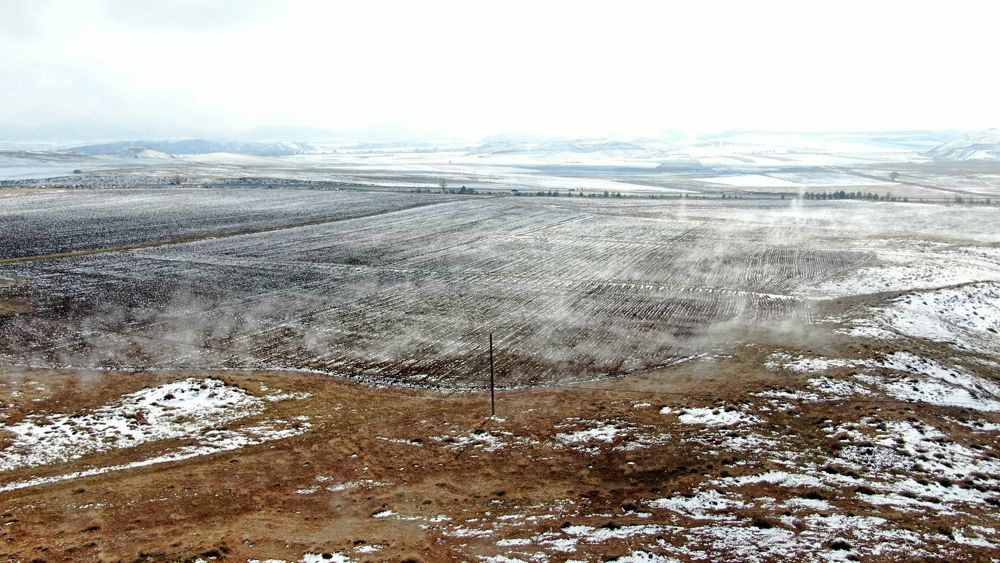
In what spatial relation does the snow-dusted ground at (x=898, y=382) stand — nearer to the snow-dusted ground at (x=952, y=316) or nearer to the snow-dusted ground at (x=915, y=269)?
the snow-dusted ground at (x=952, y=316)

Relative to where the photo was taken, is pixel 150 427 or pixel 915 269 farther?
pixel 915 269

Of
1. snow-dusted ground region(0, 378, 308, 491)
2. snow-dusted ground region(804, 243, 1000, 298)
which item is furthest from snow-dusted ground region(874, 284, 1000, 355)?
snow-dusted ground region(0, 378, 308, 491)

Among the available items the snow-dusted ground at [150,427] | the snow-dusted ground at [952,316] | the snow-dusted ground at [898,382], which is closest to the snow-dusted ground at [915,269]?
the snow-dusted ground at [952,316]

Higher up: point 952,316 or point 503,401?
point 952,316

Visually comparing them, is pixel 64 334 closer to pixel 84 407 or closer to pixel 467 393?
pixel 84 407

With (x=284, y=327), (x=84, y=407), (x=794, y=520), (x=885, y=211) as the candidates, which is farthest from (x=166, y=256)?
(x=885, y=211)

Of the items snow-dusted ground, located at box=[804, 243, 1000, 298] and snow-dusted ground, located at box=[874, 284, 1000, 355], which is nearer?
snow-dusted ground, located at box=[874, 284, 1000, 355]

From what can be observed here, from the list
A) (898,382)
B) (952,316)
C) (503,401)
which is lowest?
(503,401)

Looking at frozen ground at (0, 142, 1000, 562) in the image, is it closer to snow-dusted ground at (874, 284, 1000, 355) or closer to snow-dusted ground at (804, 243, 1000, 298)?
snow-dusted ground at (874, 284, 1000, 355)

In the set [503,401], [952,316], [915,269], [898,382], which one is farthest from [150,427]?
[915,269]

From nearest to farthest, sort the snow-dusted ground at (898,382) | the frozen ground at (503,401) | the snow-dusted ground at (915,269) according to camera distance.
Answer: the frozen ground at (503,401)
the snow-dusted ground at (898,382)
the snow-dusted ground at (915,269)

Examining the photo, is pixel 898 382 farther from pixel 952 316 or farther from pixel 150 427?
pixel 150 427
